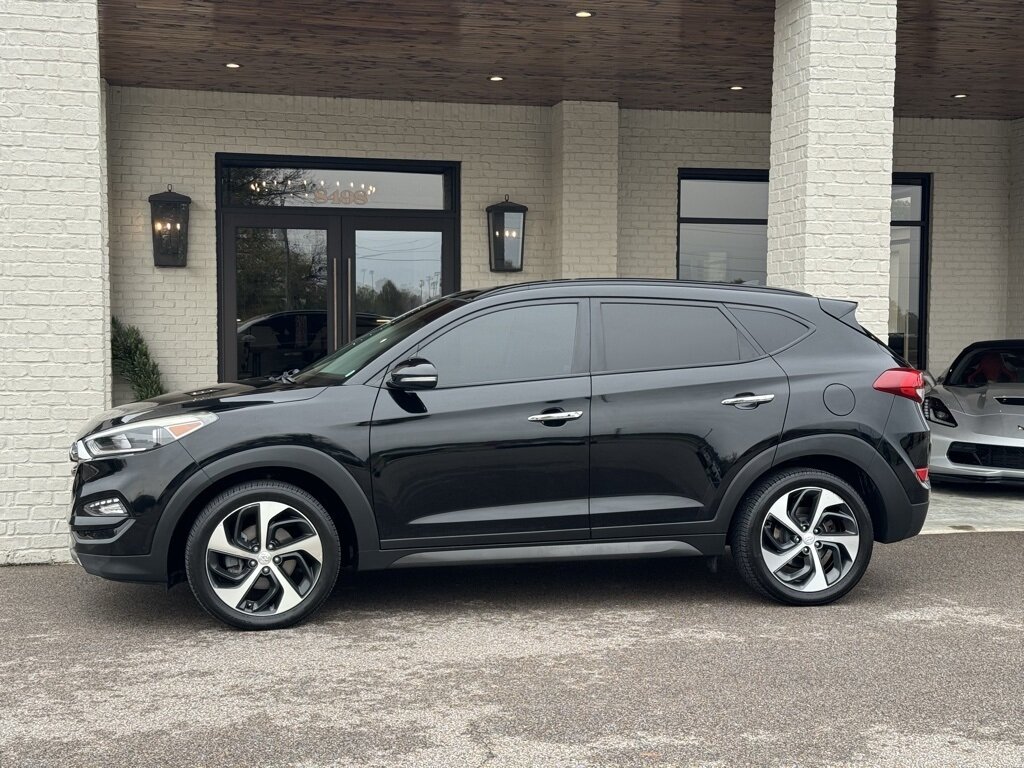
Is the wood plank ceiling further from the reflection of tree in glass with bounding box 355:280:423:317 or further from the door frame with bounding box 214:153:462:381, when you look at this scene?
the reflection of tree in glass with bounding box 355:280:423:317

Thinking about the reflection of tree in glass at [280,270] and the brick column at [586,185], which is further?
the brick column at [586,185]

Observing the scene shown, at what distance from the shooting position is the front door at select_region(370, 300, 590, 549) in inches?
222

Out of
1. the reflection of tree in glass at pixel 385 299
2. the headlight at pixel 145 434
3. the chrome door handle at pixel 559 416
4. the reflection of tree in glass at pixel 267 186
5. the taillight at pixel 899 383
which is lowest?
the headlight at pixel 145 434

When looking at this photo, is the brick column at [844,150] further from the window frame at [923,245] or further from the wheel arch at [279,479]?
the window frame at [923,245]

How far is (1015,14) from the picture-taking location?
9484 mm

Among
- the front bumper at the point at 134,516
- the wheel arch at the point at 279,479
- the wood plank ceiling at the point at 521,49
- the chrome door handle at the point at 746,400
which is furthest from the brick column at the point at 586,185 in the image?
the front bumper at the point at 134,516

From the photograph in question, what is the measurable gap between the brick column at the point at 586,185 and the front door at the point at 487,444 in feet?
23.5

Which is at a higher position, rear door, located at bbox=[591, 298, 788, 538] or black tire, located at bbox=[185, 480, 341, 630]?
rear door, located at bbox=[591, 298, 788, 538]

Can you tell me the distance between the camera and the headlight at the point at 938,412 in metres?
9.91

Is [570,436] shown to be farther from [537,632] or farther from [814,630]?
[814,630]

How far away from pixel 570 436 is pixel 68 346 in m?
3.44

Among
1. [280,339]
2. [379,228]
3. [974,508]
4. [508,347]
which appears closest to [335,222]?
[379,228]

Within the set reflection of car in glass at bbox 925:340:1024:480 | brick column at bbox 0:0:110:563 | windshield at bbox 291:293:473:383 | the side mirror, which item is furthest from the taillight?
brick column at bbox 0:0:110:563

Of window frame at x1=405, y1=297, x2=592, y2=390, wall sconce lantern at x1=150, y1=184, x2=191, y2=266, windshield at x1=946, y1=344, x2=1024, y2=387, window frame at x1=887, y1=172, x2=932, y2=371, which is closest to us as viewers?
window frame at x1=405, y1=297, x2=592, y2=390
